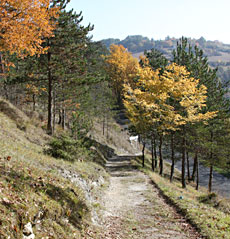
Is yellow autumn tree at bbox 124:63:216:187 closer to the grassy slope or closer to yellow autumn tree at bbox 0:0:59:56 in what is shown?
yellow autumn tree at bbox 0:0:59:56

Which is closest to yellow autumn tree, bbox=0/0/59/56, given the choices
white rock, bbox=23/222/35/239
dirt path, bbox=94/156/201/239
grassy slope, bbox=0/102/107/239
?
grassy slope, bbox=0/102/107/239

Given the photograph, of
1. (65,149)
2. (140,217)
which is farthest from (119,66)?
(140,217)

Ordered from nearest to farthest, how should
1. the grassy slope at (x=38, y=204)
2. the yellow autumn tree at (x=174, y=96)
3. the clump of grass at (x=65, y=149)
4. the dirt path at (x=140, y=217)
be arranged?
the grassy slope at (x=38, y=204)
the dirt path at (x=140, y=217)
the clump of grass at (x=65, y=149)
the yellow autumn tree at (x=174, y=96)

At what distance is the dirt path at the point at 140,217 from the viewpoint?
7868mm

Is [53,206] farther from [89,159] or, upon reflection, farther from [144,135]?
[144,135]

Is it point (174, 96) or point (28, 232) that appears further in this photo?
point (174, 96)

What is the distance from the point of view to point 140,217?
9.73m

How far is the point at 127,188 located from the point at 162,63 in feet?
48.4

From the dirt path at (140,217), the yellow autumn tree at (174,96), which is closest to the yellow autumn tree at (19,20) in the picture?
the dirt path at (140,217)

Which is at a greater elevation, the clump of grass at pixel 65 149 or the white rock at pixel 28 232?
the white rock at pixel 28 232

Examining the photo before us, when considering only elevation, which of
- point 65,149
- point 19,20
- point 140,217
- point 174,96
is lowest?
point 140,217

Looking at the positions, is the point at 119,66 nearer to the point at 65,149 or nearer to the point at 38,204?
the point at 65,149

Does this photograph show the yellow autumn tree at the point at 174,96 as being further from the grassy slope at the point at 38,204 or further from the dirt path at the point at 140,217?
the grassy slope at the point at 38,204

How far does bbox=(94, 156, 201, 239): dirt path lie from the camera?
310 inches
